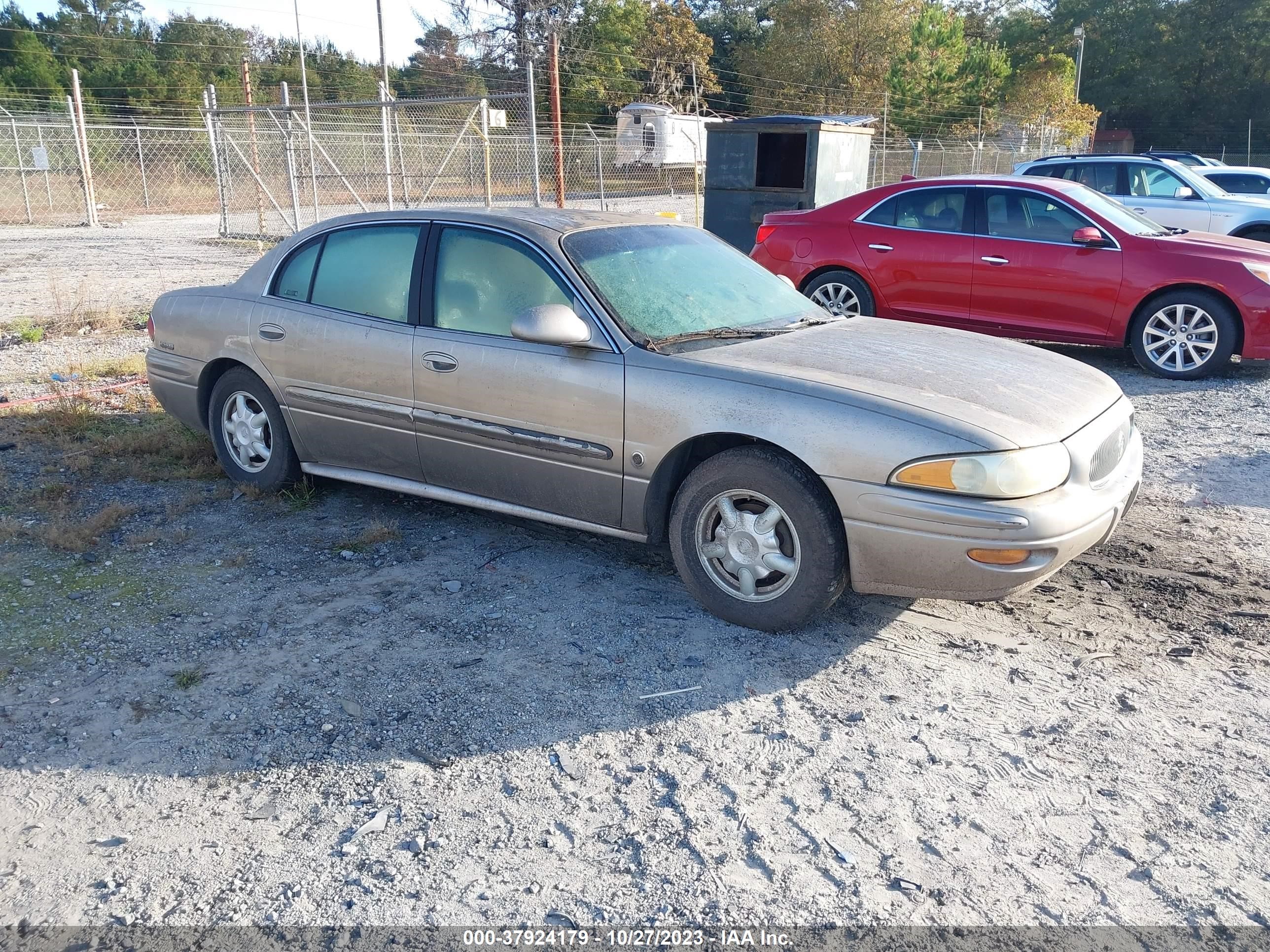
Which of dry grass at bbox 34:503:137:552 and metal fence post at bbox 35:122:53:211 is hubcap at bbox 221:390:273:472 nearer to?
dry grass at bbox 34:503:137:552

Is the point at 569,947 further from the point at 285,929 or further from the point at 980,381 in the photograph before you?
the point at 980,381

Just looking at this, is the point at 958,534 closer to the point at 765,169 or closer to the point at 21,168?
the point at 765,169

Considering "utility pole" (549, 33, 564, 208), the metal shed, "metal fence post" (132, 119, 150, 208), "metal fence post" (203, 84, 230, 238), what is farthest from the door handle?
"metal fence post" (132, 119, 150, 208)

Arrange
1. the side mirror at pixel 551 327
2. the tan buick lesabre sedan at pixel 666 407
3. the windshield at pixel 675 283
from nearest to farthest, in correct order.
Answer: the tan buick lesabre sedan at pixel 666 407
the side mirror at pixel 551 327
the windshield at pixel 675 283

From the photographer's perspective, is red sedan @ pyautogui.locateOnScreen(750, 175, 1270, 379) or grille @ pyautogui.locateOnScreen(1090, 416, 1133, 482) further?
red sedan @ pyautogui.locateOnScreen(750, 175, 1270, 379)

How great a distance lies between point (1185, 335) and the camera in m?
8.17

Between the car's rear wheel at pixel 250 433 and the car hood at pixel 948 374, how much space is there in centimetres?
241

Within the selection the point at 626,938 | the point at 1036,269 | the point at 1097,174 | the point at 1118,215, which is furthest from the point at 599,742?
the point at 1097,174

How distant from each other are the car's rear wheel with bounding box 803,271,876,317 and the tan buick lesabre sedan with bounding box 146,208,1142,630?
424 cm

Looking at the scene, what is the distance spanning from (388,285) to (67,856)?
292 cm

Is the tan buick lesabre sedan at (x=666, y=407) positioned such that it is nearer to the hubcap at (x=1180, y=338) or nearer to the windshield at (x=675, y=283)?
the windshield at (x=675, y=283)

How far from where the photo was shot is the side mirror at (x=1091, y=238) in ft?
27.0

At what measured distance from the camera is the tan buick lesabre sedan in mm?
3621

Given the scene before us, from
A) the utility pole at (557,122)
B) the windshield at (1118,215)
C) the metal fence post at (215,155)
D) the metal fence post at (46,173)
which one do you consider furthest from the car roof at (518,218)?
the metal fence post at (46,173)
